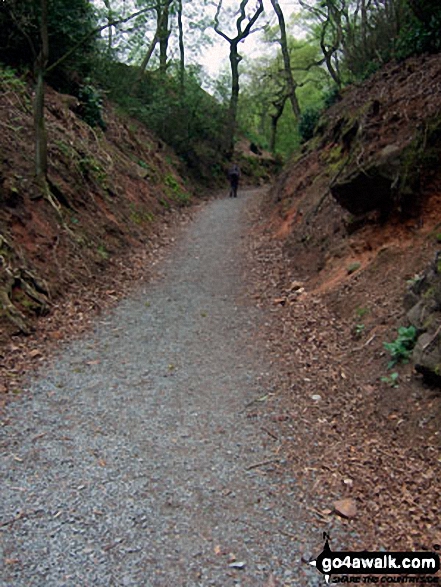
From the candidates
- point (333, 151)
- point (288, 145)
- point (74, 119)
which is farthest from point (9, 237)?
point (288, 145)

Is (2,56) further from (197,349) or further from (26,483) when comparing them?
(26,483)

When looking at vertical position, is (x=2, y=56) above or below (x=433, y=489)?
above

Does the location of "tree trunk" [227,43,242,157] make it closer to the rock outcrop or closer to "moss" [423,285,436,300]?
the rock outcrop

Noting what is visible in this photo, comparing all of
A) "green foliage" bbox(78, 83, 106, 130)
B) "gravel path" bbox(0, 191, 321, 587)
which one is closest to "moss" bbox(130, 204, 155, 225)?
"green foliage" bbox(78, 83, 106, 130)

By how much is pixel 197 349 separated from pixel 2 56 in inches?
408

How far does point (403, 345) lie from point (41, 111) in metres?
7.87

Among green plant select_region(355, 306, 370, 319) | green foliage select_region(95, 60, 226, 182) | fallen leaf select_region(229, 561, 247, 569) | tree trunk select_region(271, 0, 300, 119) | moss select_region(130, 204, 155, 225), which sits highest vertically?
tree trunk select_region(271, 0, 300, 119)

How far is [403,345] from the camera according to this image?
4898 millimetres

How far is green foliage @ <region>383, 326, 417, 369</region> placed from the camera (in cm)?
484

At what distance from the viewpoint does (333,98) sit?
16.2 m

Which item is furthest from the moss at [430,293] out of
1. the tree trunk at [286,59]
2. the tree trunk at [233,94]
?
the tree trunk at [233,94]

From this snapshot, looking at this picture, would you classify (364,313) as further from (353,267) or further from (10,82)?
(10,82)

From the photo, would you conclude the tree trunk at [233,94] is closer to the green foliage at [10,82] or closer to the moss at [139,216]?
the moss at [139,216]

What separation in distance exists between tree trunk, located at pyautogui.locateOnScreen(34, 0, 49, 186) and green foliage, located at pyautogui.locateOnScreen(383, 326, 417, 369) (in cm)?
733
